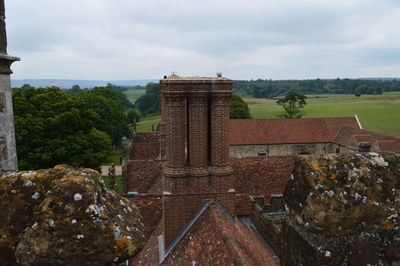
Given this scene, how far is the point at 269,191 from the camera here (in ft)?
61.2

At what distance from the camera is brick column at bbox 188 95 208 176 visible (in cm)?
869

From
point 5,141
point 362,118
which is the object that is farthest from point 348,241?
point 362,118

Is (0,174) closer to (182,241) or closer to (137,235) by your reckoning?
(137,235)

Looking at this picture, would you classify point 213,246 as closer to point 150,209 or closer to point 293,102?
point 150,209

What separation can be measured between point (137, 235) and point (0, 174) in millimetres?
1230

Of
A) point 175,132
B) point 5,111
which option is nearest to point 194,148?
point 175,132

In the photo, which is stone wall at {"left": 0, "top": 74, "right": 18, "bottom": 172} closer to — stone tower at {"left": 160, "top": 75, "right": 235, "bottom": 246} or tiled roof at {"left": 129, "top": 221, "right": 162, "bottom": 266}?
stone tower at {"left": 160, "top": 75, "right": 235, "bottom": 246}

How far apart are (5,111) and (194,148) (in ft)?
16.3

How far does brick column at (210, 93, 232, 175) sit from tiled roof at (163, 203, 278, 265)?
1.09m

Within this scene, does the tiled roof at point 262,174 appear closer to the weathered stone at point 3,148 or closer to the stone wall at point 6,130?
the stone wall at point 6,130

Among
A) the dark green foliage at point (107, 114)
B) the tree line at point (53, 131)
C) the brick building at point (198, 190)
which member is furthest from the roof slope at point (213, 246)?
the dark green foliage at point (107, 114)

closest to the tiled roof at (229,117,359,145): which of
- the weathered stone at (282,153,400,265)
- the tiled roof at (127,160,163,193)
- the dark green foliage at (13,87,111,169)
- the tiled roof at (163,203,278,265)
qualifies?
the dark green foliage at (13,87,111,169)

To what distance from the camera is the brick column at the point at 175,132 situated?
28.1 ft

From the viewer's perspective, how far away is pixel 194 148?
8.73 m
